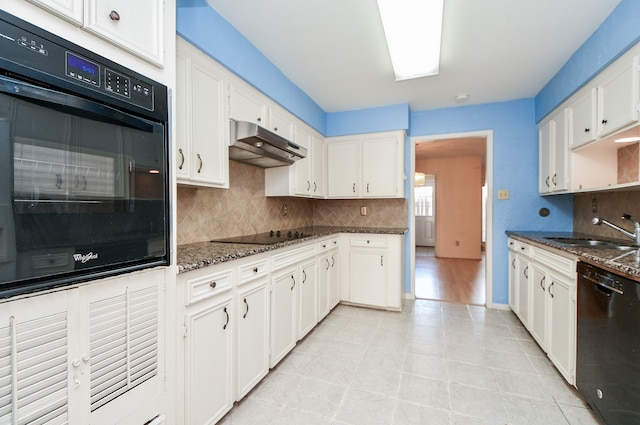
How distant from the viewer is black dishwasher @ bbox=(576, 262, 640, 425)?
4.11 feet

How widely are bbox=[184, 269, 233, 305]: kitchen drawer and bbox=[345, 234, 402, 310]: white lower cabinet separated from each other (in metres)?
1.99

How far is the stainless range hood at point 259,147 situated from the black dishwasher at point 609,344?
6.86 ft

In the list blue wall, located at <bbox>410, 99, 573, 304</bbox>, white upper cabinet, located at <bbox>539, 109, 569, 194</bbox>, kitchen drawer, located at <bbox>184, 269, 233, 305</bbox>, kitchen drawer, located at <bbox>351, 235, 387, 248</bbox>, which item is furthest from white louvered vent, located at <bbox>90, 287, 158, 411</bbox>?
blue wall, located at <bbox>410, 99, 573, 304</bbox>

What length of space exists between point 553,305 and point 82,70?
2.92 meters

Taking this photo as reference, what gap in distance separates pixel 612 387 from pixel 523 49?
7.61 feet

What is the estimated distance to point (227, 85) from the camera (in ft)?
6.41

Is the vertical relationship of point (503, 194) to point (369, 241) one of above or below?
above

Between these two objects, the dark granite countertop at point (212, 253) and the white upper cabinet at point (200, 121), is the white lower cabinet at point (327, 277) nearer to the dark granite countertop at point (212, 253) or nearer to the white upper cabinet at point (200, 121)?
the dark granite countertop at point (212, 253)

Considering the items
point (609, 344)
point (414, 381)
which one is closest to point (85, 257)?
point (414, 381)

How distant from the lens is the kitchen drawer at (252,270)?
1.67m

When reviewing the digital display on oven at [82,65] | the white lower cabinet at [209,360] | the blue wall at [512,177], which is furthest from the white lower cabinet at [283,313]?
the blue wall at [512,177]

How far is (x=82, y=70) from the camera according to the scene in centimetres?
87

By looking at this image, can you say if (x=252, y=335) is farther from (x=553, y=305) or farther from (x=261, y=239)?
(x=553, y=305)

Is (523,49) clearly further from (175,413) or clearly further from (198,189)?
(175,413)
